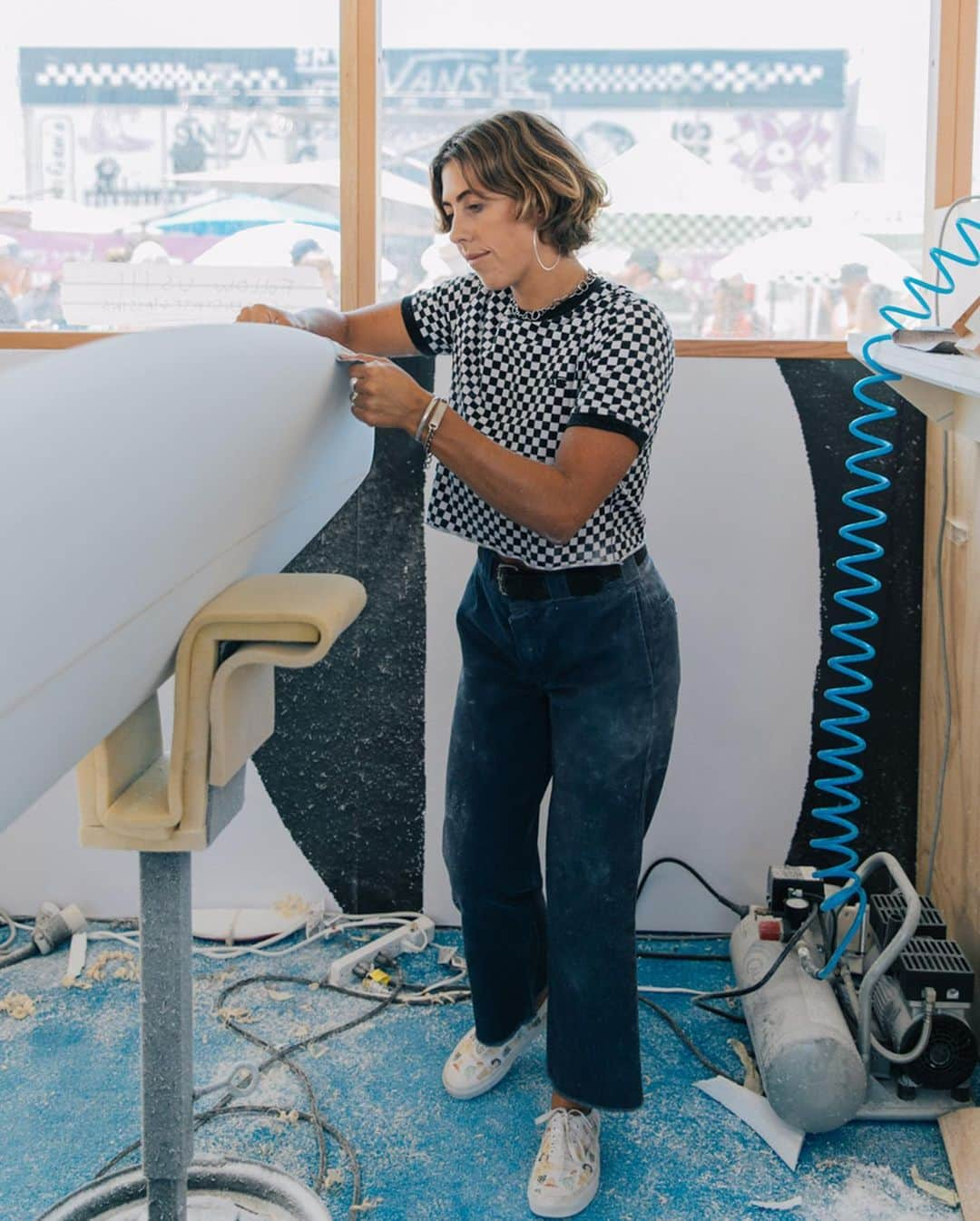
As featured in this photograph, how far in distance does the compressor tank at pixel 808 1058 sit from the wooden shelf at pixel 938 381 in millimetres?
965

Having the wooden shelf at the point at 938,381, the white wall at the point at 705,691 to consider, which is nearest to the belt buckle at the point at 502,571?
the wooden shelf at the point at 938,381

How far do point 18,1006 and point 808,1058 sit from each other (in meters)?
1.43

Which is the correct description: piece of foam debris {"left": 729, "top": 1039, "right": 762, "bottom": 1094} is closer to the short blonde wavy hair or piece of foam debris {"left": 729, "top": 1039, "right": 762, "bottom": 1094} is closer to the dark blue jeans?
the dark blue jeans

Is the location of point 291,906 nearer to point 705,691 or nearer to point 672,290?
point 705,691

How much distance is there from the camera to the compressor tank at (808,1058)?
2055 mm

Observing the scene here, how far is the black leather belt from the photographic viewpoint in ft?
6.30

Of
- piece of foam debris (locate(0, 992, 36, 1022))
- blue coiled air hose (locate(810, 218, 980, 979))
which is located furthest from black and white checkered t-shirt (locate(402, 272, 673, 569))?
piece of foam debris (locate(0, 992, 36, 1022))

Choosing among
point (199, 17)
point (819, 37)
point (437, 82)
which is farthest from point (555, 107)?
point (199, 17)

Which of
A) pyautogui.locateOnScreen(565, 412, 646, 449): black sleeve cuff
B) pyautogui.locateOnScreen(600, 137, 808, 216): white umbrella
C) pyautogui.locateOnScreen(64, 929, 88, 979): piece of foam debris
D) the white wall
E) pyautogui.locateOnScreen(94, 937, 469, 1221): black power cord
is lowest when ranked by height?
pyautogui.locateOnScreen(94, 937, 469, 1221): black power cord

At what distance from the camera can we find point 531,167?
1.86 meters

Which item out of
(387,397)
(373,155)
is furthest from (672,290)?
(387,397)

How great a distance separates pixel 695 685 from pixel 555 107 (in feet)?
3.98

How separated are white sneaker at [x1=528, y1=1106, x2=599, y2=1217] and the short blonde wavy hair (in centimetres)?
132

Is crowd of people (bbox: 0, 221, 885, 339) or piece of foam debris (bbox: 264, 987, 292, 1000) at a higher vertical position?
crowd of people (bbox: 0, 221, 885, 339)
